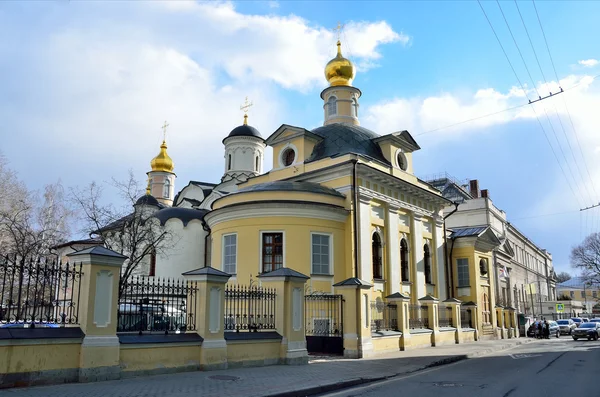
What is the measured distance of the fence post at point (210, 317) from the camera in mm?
11438

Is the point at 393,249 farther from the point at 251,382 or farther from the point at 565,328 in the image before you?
the point at 565,328

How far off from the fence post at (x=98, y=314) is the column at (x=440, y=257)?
2010cm

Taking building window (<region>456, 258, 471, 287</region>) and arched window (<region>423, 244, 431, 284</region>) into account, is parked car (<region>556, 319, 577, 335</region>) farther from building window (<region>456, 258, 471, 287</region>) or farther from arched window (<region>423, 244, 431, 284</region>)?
arched window (<region>423, 244, 431, 284</region>)

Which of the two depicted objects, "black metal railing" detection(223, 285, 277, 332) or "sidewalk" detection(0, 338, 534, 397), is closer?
"sidewalk" detection(0, 338, 534, 397)

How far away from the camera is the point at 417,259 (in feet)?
82.5

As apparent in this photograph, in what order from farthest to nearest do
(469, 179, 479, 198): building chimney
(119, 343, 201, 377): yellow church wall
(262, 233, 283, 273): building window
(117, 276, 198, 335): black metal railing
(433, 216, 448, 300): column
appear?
(469, 179, 479, 198): building chimney < (433, 216, 448, 300): column < (262, 233, 283, 273): building window < (117, 276, 198, 335): black metal railing < (119, 343, 201, 377): yellow church wall

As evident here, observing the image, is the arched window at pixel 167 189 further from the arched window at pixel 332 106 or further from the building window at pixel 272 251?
the building window at pixel 272 251

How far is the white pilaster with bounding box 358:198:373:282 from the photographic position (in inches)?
836

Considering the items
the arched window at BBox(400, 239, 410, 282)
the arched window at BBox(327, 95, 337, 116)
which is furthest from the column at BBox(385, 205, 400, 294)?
the arched window at BBox(327, 95, 337, 116)

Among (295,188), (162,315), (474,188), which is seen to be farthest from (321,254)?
(474,188)

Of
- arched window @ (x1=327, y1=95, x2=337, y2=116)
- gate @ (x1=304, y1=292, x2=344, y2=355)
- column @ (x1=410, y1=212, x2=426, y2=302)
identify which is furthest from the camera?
arched window @ (x1=327, y1=95, x2=337, y2=116)

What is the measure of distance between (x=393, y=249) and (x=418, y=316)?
3519 millimetres

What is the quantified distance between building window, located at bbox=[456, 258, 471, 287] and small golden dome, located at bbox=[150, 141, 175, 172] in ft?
89.8

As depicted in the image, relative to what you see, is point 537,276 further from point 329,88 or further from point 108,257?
point 108,257
